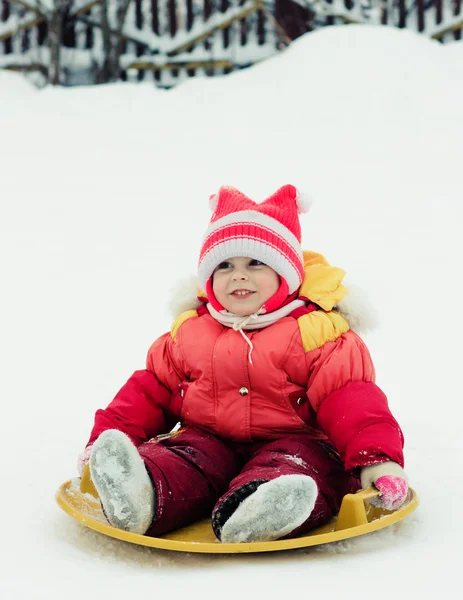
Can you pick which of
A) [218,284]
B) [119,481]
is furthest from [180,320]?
[119,481]

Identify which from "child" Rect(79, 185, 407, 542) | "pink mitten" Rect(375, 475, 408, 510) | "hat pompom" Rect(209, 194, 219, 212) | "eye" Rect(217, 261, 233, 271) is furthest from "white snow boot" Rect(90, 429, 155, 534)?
"hat pompom" Rect(209, 194, 219, 212)

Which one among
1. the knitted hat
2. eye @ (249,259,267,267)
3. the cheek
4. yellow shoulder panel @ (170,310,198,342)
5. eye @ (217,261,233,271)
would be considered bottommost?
yellow shoulder panel @ (170,310,198,342)

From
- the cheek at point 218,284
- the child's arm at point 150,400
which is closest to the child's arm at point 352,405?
the cheek at point 218,284

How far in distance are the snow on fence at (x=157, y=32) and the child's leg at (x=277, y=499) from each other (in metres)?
5.69

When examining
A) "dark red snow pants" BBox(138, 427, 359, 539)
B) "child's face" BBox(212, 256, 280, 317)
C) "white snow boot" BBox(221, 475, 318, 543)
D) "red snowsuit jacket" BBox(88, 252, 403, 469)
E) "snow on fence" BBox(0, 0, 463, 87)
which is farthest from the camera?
"snow on fence" BBox(0, 0, 463, 87)

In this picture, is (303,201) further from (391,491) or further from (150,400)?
(391,491)

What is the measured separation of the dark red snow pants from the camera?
1.77 metres

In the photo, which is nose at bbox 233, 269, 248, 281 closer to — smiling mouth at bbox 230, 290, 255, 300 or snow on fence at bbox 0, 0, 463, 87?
smiling mouth at bbox 230, 290, 255, 300

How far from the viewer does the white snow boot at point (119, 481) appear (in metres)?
1.67

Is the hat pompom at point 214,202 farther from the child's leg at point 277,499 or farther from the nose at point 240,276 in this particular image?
the child's leg at point 277,499

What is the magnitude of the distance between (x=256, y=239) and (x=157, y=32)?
5.54 m

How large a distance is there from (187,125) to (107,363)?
11.1ft

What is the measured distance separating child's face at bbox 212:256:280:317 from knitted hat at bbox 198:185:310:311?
0.08 feet

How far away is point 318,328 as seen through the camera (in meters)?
2.06
